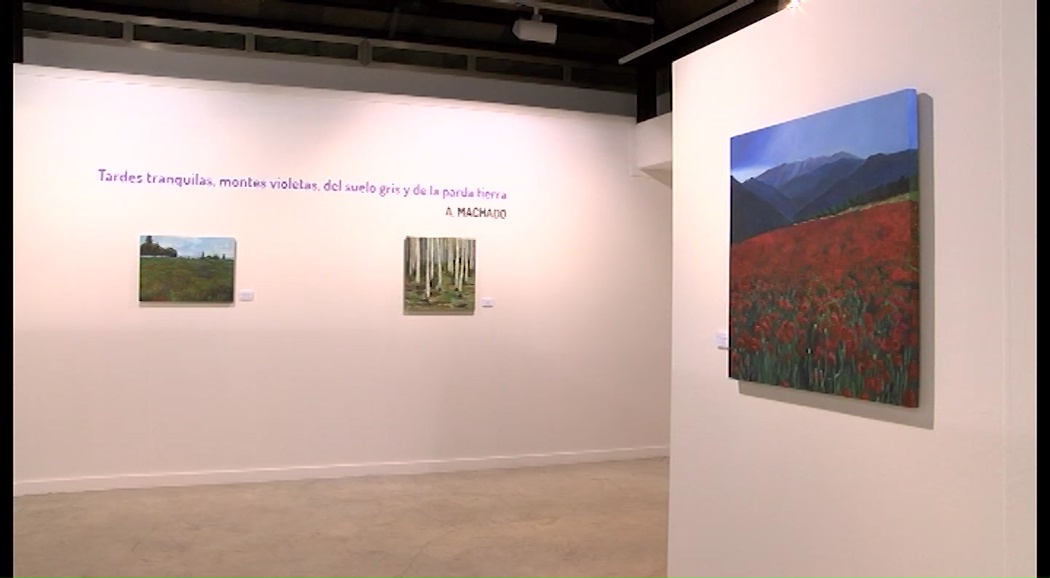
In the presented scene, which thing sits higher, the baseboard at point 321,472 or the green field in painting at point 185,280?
the green field in painting at point 185,280

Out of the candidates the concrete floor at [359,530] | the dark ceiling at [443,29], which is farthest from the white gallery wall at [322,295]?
the dark ceiling at [443,29]

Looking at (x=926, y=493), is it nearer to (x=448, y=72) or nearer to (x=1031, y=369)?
(x=1031, y=369)

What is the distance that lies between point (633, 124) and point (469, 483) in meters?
3.86

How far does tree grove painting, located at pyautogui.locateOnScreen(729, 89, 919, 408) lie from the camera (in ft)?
11.3

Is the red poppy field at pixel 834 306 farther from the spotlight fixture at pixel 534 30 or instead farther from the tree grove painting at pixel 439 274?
the spotlight fixture at pixel 534 30

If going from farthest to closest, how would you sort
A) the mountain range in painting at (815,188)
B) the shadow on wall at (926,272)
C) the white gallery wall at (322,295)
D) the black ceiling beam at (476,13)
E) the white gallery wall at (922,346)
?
the black ceiling beam at (476,13), the white gallery wall at (322,295), the mountain range in painting at (815,188), the shadow on wall at (926,272), the white gallery wall at (922,346)

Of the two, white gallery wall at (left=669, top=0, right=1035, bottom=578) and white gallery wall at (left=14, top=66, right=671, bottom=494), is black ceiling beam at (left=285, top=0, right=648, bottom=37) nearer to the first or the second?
white gallery wall at (left=14, top=66, right=671, bottom=494)

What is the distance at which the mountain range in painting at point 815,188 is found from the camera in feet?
11.5

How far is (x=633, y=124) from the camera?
28.9 ft

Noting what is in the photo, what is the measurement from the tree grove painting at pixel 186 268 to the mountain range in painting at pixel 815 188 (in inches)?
182

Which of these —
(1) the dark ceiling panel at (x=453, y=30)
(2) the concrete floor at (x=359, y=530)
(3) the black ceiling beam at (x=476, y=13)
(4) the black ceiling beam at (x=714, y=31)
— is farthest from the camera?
(3) the black ceiling beam at (x=476, y=13)

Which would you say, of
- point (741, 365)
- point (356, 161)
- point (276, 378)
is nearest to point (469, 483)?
point (276, 378)

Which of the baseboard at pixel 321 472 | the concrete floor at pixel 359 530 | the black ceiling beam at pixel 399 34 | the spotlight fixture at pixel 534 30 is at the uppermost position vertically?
the black ceiling beam at pixel 399 34

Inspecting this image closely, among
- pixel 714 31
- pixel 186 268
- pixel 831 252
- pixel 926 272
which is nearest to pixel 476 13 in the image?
pixel 714 31
